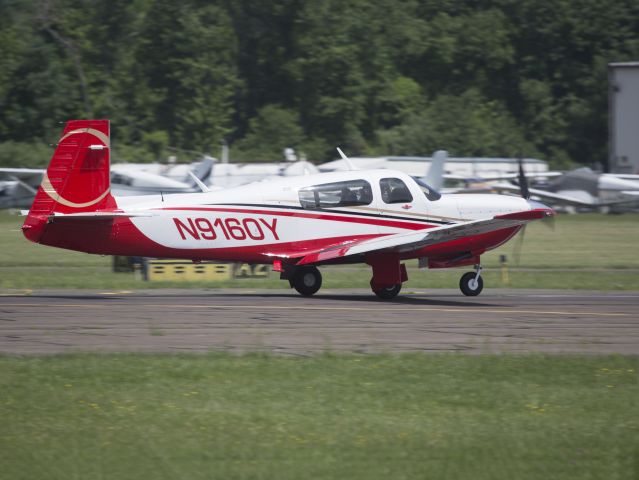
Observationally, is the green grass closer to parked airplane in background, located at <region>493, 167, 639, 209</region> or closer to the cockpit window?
the cockpit window

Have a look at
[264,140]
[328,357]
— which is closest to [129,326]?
[328,357]

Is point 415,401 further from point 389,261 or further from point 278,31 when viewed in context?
point 278,31

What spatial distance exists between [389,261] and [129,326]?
5.68m

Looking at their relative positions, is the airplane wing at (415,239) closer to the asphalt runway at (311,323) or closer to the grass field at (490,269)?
the asphalt runway at (311,323)

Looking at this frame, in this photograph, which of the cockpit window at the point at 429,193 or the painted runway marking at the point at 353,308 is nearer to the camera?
the painted runway marking at the point at 353,308

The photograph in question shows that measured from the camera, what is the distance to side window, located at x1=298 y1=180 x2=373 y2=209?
18797mm

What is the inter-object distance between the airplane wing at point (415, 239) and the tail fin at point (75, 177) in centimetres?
369

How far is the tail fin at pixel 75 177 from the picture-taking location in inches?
680

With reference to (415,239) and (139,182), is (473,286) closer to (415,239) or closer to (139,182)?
(415,239)

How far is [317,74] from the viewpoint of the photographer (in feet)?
246

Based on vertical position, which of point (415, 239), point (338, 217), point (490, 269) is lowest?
point (490, 269)

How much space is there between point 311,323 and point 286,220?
12.1ft

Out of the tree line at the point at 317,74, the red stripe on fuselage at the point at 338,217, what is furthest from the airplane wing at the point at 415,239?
the tree line at the point at 317,74

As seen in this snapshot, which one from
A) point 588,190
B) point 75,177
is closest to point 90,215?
point 75,177
